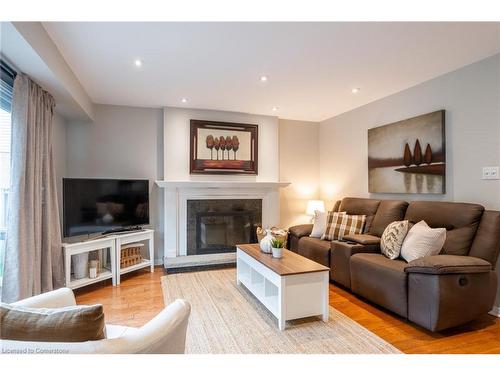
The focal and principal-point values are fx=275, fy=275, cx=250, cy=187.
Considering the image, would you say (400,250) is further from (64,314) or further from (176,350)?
(64,314)

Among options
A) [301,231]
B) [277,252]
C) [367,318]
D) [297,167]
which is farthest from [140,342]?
[297,167]

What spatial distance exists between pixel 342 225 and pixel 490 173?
1600 mm

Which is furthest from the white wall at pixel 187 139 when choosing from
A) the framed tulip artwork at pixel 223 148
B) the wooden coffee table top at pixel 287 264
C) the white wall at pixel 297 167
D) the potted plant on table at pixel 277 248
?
the potted plant on table at pixel 277 248

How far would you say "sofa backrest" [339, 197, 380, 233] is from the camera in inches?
139

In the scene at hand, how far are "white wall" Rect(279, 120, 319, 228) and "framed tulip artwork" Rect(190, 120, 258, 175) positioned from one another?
66 centimetres

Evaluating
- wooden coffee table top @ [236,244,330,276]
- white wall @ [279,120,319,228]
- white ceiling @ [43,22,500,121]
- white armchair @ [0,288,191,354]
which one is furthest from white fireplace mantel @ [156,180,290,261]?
white armchair @ [0,288,191,354]

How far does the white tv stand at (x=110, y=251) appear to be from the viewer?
9.58 feet

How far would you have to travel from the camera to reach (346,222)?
3.61 meters

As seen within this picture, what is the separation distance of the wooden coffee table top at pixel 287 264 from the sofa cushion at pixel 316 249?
0.69 metres

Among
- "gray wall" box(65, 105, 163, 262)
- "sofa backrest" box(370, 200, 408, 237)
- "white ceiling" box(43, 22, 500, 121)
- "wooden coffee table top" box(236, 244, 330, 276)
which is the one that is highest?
"white ceiling" box(43, 22, 500, 121)

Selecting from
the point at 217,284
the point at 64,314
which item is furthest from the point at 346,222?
the point at 64,314

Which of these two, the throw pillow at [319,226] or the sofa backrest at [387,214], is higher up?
the sofa backrest at [387,214]

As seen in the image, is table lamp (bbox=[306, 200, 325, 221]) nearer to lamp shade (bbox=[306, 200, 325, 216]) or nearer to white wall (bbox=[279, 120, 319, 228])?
lamp shade (bbox=[306, 200, 325, 216])

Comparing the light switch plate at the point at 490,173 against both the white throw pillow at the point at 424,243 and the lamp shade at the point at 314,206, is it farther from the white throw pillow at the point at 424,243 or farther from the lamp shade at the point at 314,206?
the lamp shade at the point at 314,206
